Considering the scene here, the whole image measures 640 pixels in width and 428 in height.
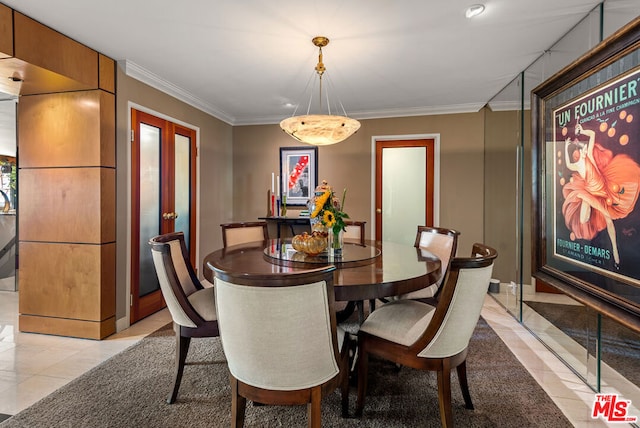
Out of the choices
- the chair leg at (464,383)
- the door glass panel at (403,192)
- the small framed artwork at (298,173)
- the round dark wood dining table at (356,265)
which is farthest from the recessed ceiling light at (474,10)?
the small framed artwork at (298,173)

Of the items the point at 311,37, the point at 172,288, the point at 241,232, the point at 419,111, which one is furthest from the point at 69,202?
the point at 419,111

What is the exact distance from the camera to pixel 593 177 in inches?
76.3

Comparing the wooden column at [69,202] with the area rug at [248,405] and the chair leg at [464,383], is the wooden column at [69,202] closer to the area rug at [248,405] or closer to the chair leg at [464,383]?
the area rug at [248,405]

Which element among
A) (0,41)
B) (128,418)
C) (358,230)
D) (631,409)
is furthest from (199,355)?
(631,409)

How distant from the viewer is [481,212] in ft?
14.4

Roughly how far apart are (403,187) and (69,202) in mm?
3855

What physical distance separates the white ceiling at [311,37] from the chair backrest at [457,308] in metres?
1.68

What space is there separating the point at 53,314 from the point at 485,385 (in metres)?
3.52

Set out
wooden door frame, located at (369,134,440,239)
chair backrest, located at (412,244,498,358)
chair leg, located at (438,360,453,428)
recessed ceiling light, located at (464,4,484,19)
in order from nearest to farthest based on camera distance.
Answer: chair backrest, located at (412,244,498,358) < chair leg, located at (438,360,453,428) < recessed ceiling light, located at (464,4,484,19) < wooden door frame, located at (369,134,440,239)

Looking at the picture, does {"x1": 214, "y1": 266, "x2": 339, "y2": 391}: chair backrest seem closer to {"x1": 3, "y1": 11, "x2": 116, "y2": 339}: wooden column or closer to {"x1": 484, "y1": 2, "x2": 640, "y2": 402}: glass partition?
{"x1": 484, "y1": 2, "x2": 640, "y2": 402}: glass partition

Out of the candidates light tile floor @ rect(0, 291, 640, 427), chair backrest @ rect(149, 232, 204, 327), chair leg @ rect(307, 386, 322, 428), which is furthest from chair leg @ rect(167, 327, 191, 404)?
chair leg @ rect(307, 386, 322, 428)

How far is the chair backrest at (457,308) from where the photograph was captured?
1.46 m

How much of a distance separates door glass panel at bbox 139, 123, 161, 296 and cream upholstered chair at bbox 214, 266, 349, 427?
2.38 metres

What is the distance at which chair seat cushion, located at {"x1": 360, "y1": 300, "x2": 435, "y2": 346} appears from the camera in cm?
167
